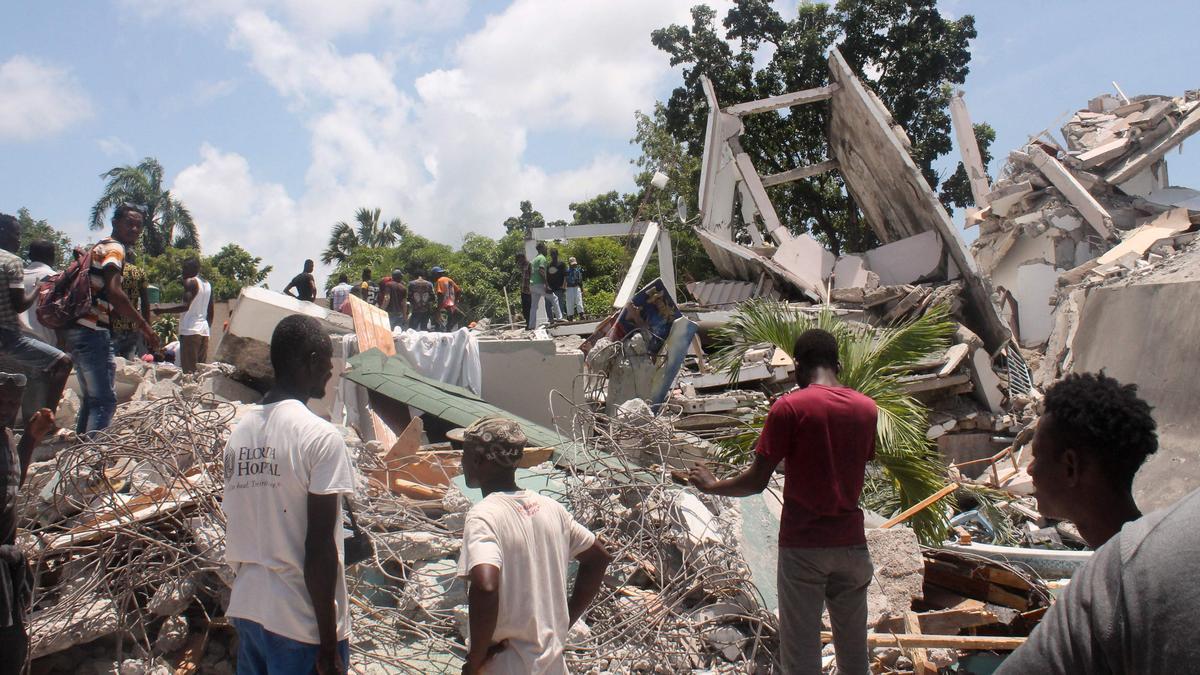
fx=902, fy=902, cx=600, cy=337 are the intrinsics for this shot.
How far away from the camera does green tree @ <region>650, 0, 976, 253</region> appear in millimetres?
21859

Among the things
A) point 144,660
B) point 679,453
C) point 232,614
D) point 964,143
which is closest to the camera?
point 232,614

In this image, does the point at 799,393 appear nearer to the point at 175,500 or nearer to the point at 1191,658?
the point at 1191,658

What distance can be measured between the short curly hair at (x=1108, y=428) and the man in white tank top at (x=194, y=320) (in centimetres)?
839

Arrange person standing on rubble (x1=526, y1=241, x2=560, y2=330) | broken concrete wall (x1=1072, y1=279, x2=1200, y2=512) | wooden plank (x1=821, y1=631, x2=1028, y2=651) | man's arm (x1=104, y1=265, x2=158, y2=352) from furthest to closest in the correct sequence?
person standing on rubble (x1=526, y1=241, x2=560, y2=330)
broken concrete wall (x1=1072, y1=279, x2=1200, y2=512)
man's arm (x1=104, y1=265, x2=158, y2=352)
wooden plank (x1=821, y1=631, x2=1028, y2=651)

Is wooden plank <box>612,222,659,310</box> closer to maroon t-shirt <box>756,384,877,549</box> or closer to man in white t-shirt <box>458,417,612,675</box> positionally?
maroon t-shirt <box>756,384,877,549</box>

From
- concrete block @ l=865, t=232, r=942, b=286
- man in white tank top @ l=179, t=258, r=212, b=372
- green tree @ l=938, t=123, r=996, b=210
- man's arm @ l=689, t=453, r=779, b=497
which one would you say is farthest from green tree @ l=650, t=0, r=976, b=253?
man's arm @ l=689, t=453, r=779, b=497

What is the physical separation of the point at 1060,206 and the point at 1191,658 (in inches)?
638

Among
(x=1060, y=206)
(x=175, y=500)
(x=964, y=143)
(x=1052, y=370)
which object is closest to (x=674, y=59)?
(x=964, y=143)

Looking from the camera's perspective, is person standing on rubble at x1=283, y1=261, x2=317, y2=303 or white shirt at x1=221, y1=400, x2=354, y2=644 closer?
white shirt at x1=221, y1=400, x2=354, y2=644

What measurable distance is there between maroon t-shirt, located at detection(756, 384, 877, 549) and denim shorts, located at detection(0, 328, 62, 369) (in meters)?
4.30

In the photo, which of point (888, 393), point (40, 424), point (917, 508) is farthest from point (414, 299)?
point (40, 424)

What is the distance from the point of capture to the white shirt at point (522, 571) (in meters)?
2.36

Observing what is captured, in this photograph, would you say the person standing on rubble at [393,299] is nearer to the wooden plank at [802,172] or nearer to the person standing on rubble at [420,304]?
the person standing on rubble at [420,304]

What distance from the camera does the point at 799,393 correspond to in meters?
3.38
